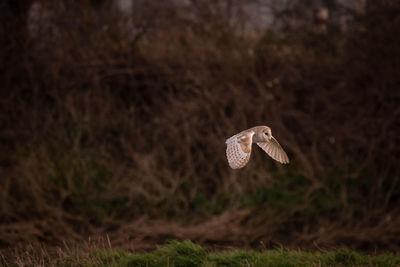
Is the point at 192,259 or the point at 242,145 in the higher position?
the point at 242,145

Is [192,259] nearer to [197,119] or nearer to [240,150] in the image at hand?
[240,150]

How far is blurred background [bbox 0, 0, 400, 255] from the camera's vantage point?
21.6ft

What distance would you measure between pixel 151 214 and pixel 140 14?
3.76m

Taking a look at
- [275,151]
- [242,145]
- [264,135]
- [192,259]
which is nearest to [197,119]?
[192,259]

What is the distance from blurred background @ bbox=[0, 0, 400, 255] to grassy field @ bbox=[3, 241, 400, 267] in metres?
1.94

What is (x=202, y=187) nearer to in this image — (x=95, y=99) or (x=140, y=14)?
(x=95, y=99)

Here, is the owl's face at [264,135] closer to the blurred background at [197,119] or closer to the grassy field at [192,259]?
the grassy field at [192,259]

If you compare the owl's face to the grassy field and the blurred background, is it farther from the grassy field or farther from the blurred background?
the blurred background

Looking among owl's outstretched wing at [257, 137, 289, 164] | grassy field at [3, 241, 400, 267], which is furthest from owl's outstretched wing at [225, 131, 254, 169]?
grassy field at [3, 241, 400, 267]

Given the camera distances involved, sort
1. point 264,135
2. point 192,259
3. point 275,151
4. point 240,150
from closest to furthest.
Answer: point 240,150, point 264,135, point 275,151, point 192,259

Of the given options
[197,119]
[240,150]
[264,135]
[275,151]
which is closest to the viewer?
[240,150]

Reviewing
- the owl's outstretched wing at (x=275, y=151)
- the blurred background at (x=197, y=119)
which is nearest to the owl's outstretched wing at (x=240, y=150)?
the owl's outstretched wing at (x=275, y=151)

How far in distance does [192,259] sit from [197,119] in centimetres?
411

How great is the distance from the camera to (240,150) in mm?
3023
